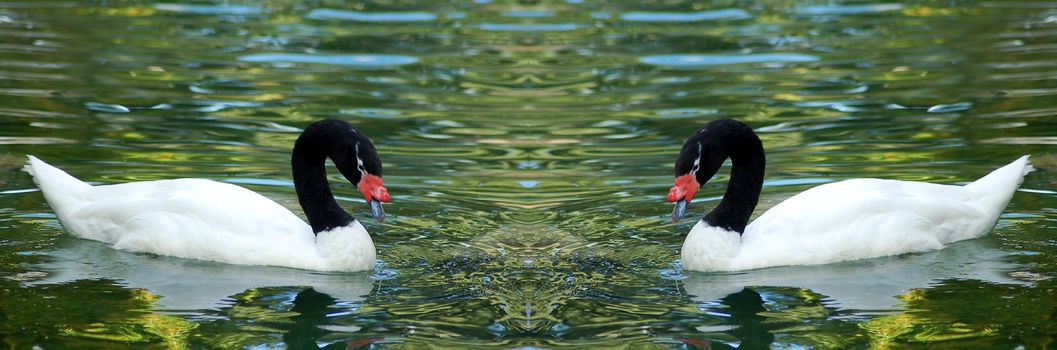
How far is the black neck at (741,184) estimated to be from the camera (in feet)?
33.8

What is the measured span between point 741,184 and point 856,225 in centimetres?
77

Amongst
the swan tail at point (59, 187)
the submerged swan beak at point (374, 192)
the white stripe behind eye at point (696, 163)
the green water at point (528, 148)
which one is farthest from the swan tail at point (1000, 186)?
the swan tail at point (59, 187)

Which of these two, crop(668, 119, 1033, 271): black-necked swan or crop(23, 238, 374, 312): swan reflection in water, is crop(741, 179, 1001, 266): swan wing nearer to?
crop(668, 119, 1033, 271): black-necked swan

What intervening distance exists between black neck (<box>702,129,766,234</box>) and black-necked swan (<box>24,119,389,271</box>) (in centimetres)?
215

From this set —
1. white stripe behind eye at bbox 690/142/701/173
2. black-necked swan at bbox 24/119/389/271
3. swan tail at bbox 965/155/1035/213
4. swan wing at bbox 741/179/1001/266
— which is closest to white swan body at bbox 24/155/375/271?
black-necked swan at bbox 24/119/389/271

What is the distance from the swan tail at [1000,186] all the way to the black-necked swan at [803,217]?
0.04 ft

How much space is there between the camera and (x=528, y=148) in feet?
45.2

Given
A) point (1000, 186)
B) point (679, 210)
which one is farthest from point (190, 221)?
point (1000, 186)

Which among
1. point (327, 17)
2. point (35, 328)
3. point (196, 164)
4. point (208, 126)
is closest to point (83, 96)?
point (208, 126)

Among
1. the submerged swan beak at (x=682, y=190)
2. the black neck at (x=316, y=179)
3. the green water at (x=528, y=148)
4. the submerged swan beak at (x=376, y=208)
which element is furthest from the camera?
the black neck at (x=316, y=179)

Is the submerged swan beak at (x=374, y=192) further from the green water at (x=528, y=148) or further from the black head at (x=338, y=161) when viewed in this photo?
the green water at (x=528, y=148)

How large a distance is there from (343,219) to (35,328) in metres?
2.19

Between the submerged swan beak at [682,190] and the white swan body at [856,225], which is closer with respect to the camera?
the submerged swan beak at [682,190]

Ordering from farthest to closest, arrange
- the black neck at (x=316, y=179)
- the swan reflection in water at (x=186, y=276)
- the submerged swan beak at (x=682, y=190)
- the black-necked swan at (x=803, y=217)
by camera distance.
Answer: the black neck at (x=316, y=179), the black-necked swan at (x=803, y=217), the submerged swan beak at (x=682, y=190), the swan reflection in water at (x=186, y=276)
